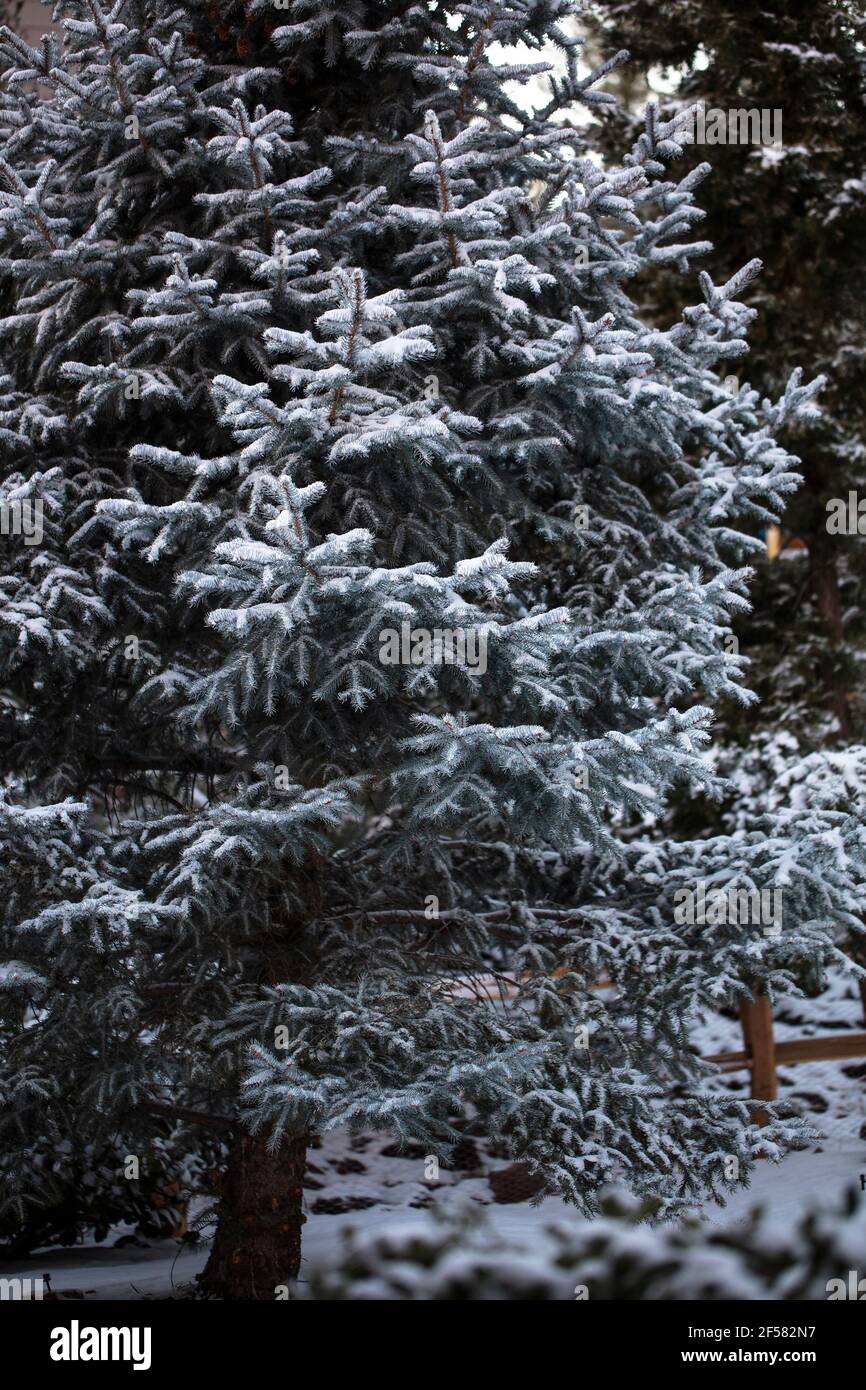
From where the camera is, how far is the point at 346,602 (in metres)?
5.04

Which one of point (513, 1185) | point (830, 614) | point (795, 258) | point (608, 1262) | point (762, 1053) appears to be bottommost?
point (513, 1185)

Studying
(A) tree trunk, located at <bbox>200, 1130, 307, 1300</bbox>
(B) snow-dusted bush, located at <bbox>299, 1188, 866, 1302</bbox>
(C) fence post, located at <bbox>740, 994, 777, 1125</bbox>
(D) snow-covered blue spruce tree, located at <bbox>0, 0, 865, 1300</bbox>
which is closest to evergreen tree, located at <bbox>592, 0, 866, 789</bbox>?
(C) fence post, located at <bbox>740, 994, 777, 1125</bbox>

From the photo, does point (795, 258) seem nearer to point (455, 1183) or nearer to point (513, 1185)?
point (513, 1185)

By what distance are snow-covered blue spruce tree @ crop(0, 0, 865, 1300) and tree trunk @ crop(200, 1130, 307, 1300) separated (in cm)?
2

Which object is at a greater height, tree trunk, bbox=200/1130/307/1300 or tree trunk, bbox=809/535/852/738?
tree trunk, bbox=809/535/852/738

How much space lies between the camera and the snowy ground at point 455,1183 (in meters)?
7.73

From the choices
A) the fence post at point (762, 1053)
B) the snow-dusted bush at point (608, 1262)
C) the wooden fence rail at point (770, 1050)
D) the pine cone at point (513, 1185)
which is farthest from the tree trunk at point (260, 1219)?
the fence post at point (762, 1053)

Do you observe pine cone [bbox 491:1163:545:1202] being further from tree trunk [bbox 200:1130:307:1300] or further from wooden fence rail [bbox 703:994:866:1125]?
tree trunk [bbox 200:1130:307:1300]

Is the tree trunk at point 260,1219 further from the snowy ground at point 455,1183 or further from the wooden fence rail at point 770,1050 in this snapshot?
the wooden fence rail at point 770,1050

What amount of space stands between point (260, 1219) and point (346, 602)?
10.6 feet

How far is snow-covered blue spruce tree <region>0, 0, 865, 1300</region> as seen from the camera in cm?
525

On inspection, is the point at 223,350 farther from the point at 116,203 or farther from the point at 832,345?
the point at 832,345

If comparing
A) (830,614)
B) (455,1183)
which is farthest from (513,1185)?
(830,614)

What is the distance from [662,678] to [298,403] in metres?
2.16
